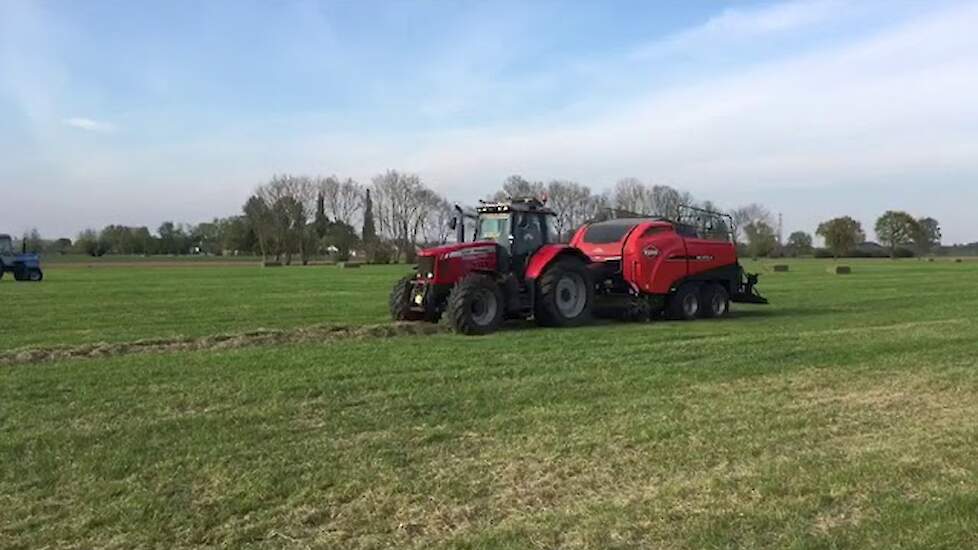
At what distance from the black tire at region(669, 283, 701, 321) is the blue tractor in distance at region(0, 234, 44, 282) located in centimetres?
3626

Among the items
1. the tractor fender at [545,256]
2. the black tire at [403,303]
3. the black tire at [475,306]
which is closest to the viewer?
the black tire at [475,306]

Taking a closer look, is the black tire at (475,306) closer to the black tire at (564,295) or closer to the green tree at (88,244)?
the black tire at (564,295)

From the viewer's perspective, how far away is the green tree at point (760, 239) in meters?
103

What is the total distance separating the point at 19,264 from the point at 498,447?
44.4 m

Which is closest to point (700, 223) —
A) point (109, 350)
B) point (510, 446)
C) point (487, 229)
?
point (487, 229)

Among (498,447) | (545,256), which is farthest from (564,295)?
(498,447)

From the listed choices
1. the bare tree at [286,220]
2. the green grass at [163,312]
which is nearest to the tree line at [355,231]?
the bare tree at [286,220]

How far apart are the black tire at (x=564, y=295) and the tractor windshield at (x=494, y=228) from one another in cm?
105

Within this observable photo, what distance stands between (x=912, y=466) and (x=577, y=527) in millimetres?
2592

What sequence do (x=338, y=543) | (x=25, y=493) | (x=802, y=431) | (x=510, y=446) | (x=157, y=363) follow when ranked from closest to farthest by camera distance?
(x=338, y=543), (x=25, y=493), (x=510, y=446), (x=802, y=431), (x=157, y=363)

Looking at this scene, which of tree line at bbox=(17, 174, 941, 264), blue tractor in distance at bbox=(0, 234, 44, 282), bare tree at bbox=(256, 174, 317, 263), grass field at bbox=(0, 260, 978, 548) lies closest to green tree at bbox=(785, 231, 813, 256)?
tree line at bbox=(17, 174, 941, 264)

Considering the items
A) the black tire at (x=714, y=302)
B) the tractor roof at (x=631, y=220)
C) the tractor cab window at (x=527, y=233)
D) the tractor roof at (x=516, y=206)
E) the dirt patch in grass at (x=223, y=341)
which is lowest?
the dirt patch in grass at (x=223, y=341)

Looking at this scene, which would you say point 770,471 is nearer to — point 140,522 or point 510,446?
point 510,446

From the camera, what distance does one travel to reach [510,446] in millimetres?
6699
